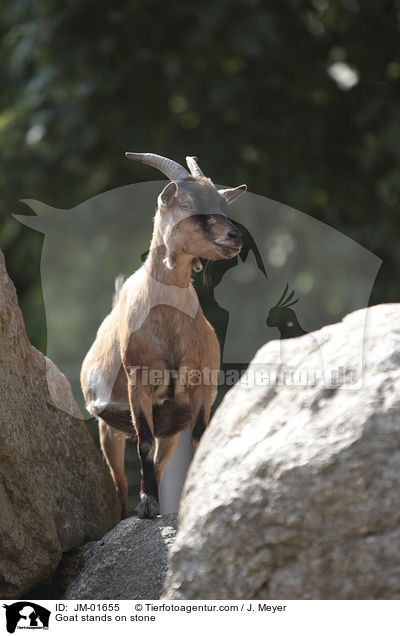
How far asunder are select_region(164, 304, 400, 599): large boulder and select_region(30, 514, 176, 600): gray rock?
102cm

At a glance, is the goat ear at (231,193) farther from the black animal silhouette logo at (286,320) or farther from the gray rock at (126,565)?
the gray rock at (126,565)

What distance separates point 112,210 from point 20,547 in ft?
7.73

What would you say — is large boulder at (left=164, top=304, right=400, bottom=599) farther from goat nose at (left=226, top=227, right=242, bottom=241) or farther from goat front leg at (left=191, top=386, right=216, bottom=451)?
goat front leg at (left=191, top=386, right=216, bottom=451)

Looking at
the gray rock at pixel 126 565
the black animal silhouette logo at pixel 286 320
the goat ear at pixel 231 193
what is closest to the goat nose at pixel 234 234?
the goat ear at pixel 231 193

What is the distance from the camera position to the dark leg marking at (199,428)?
3875 millimetres

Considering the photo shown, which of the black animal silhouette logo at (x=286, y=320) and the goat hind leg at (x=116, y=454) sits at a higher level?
the black animal silhouette logo at (x=286, y=320)

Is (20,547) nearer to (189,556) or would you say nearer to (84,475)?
(84,475)

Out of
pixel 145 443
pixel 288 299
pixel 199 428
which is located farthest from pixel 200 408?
pixel 288 299

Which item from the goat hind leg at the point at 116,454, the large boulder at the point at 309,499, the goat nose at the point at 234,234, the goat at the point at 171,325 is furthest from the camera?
the goat hind leg at the point at 116,454

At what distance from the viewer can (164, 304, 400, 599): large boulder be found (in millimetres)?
2607
